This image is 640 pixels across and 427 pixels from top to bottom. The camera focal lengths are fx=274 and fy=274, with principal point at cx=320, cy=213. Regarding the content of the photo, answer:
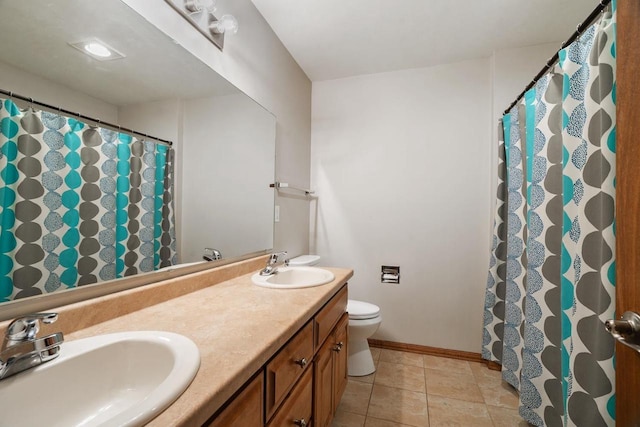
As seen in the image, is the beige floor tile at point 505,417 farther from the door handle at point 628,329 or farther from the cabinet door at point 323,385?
the door handle at point 628,329

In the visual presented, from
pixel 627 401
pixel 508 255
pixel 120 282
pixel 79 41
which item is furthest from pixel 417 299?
pixel 79 41

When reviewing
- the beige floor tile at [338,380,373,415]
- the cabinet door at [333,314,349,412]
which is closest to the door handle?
the cabinet door at [333,314,349,412]

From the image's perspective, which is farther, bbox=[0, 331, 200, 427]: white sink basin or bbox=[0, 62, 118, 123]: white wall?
bbox=[0, 62, 118, 123]: white wall

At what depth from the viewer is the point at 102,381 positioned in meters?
0.63

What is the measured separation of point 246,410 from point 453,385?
180 centimetres

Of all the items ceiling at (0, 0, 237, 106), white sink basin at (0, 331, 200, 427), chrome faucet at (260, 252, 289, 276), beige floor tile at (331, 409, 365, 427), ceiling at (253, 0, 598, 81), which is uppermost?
ceiling at (253, 0, 598, 81)

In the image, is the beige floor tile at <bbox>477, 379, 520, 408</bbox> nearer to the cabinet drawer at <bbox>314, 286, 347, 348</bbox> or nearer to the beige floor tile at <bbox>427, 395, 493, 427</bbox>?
the beige floor tile at <bbox>427, 395, 493, 427</bbox>

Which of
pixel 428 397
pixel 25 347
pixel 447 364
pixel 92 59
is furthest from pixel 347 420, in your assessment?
pixel 92 59

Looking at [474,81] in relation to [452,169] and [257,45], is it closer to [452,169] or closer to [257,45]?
[452,169]

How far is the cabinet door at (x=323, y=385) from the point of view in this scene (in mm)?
1112

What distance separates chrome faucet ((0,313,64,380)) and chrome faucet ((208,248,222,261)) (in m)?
0.71

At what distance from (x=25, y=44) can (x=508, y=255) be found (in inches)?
94.6

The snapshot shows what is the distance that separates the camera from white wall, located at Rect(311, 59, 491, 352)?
87.6 inches

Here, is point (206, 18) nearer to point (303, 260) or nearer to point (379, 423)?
point (303, 260)
